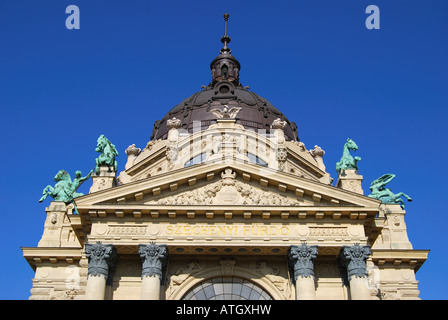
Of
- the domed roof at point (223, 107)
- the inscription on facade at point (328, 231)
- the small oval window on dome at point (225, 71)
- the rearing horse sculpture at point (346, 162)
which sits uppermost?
the small oval window on dome at point (225, 71)

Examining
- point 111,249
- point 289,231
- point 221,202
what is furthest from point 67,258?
point 289,231

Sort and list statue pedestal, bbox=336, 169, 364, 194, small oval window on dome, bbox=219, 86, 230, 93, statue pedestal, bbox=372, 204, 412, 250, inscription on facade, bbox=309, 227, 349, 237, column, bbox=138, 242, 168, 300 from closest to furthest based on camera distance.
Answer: column, bbox=138, 242, 168, 300
inscription on facade, bbox=309, 227, 349, 237
statue pedestal, bbox=336, 169, 364, 194
statue pedestal, bbox=372, 204, 412, 250
small oval window on dome, bbox=219, 86, 230, 93

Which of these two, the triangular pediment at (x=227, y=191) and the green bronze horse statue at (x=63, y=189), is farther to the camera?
the green bronze horse statue at (x=63, y=189)

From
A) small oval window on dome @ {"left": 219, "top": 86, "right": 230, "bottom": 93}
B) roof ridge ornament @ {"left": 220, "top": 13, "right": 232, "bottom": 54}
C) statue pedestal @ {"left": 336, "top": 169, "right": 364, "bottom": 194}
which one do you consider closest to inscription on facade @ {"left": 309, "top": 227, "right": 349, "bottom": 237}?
statue pedestal @ {"left": 336, "top": 169, "right": 364, "bottom": 194}

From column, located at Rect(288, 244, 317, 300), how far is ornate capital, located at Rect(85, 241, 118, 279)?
768 cm

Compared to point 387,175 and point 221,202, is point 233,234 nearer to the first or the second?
point 221,202

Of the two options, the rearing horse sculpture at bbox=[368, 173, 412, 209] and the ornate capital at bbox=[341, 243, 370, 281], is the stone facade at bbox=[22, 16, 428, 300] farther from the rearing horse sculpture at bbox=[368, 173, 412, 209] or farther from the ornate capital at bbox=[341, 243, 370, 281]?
the rearing horse sculpture at bbox=[368, 173, 412, 209]

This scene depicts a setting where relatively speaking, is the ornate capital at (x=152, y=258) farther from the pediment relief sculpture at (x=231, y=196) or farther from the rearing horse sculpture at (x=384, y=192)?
the rearing horse sculpture at (x=384, y=192)

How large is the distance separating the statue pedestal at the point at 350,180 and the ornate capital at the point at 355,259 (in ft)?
10.5

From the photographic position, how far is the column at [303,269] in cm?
2406

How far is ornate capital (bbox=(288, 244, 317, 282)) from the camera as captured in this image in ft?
79.9

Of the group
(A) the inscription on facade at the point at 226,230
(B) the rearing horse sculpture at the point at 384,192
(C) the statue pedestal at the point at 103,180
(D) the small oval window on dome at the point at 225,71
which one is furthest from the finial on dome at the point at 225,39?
(A) the inscription on facade at the point at 226,230

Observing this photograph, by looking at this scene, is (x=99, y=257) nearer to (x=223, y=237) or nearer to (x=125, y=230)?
(x=125, y=230)

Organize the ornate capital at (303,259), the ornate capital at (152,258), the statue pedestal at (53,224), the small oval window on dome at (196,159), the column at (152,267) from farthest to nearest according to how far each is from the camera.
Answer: the small oval window on dome at (196,159) → the statue pedestal at (53,224) → the ornate capital at (303,259) → the ornate capital at (152,258) → the column at (152,267)
